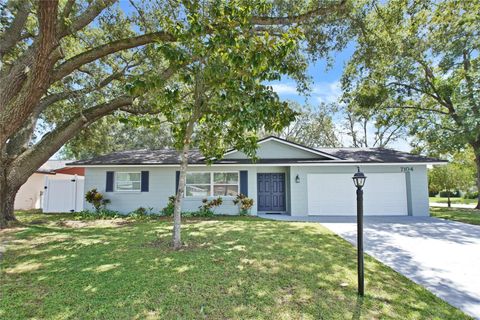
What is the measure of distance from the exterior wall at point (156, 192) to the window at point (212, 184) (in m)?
0.25

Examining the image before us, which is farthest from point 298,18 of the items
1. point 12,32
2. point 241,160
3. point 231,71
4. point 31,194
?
point 31,194

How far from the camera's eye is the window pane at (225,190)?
1283 cm

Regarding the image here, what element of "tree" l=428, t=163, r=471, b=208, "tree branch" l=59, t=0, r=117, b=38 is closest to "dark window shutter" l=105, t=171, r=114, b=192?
"tree branch" l=59, t=0, r=117, b=38

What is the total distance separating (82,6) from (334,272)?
39.3 feet

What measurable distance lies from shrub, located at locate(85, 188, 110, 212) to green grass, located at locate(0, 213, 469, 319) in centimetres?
507

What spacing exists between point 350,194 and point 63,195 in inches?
611

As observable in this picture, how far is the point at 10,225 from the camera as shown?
8938 mm

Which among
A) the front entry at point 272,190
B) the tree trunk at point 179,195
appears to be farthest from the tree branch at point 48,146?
the front entry at point 272,190

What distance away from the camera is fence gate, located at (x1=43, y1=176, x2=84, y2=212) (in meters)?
13.6

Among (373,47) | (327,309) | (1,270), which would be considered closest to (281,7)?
(373,47)

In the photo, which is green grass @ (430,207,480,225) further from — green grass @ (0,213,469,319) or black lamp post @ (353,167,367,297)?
black lamp post @ (353,167,367,297)

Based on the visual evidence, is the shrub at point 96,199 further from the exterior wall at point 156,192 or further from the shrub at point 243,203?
the shrub at point 243,203

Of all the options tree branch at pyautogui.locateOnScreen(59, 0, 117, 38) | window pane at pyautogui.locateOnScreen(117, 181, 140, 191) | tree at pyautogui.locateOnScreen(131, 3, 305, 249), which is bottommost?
window pane at pyautogui.locateOnScreen(117, 181, 140, 191)

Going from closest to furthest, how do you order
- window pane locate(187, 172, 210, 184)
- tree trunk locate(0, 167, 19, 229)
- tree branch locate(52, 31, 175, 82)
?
1. tree branch locate(52, 31, 175, 82)
2. tree trunk locate(0, 167, 19, 229)
3. window pane locate(187, 172, 210, 184)
